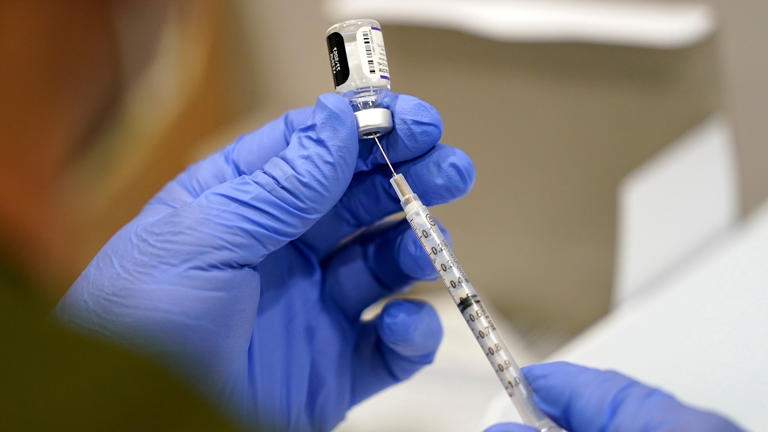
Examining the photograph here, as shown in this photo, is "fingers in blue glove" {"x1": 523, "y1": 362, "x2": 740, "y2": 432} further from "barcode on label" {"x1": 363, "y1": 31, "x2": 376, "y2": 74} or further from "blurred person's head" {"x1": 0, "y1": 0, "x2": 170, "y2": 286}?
"blurred person's head" {"x1": 0, "y1": 0, "x2": 170, "y2": 286}

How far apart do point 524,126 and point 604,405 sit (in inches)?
31.1

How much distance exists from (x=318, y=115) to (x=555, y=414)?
392mm

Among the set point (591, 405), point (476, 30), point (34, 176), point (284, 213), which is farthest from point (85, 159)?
point (591, 405)

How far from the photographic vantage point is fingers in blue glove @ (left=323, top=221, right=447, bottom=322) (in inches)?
31.2

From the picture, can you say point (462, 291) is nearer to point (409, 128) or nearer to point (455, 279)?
point (455, 279)

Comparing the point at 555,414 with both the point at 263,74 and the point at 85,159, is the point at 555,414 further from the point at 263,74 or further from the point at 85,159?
the point at 85,159

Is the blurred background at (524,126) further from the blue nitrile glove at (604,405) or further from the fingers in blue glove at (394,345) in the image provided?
the blue nitrile glove at (604,405)

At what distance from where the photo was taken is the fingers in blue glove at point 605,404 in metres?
0.47

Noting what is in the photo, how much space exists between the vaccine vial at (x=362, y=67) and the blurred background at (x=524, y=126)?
510mm

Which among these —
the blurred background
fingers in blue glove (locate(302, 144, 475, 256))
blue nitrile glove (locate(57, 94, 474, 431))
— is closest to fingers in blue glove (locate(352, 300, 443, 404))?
blue nitrile glove (locate(57, 94, 474, 431))

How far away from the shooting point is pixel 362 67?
2.06ft

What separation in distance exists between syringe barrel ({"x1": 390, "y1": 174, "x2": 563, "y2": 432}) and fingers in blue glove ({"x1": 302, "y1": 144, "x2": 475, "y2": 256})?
43mm

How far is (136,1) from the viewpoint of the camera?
1853mm

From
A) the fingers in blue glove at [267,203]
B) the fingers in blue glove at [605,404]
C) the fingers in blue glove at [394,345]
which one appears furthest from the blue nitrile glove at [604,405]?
the fingers in blue glove at [267,203]
